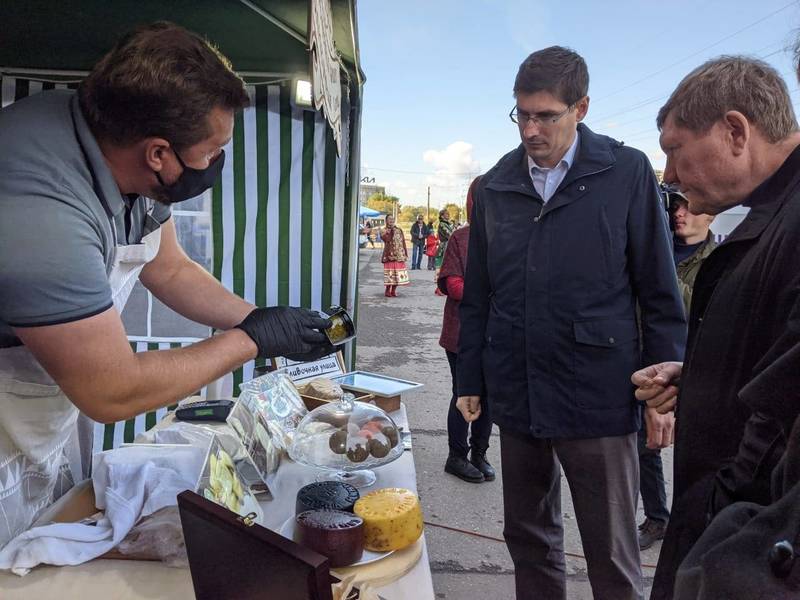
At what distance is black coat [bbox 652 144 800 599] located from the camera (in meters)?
0.95

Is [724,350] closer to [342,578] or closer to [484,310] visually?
[342,578]

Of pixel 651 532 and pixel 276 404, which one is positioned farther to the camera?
pixel 651 532

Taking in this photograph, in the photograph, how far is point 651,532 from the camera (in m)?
3.00

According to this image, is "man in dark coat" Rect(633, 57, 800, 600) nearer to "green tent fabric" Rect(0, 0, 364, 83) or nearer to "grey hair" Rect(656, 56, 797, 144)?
"grey hair" Rect(656, 56, 797, 144)

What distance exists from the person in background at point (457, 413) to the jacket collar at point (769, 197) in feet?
7.95

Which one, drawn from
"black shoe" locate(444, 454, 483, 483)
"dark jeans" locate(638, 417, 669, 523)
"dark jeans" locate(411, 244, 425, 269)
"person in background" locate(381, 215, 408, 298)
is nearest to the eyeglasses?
Answer: "dark jeans" locate(638, 417, 669, 523)

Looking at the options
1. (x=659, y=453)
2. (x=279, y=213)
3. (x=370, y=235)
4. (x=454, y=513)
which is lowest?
(x=454, y=513)

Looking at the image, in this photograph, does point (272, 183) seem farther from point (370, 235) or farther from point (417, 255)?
point (370, 235)

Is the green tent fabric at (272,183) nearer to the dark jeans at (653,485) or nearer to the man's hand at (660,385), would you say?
the dark jeans at (653,485)

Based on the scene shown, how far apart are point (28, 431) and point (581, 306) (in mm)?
1542

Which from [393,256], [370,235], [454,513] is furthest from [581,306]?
A: [370,235]

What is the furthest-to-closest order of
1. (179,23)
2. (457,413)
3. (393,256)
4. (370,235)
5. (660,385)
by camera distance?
(370,235) < (393,256) < (457,413) < (179,23) < (660,385)

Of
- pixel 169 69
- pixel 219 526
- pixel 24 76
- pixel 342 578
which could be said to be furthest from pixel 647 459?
pixel 24 76

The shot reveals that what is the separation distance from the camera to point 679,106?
4.27 feet
